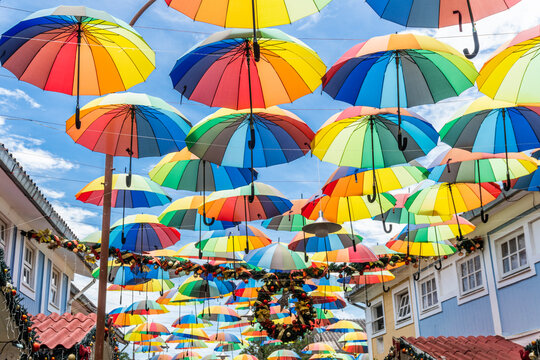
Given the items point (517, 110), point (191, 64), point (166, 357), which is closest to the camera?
point (191, 64)

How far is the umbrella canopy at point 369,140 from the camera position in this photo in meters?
8.96

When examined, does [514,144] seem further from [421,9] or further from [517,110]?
[421,9]

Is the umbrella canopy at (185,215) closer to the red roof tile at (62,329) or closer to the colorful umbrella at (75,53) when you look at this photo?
the red roof tile at (62,329)

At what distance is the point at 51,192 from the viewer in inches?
607

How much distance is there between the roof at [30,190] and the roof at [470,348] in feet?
28.2

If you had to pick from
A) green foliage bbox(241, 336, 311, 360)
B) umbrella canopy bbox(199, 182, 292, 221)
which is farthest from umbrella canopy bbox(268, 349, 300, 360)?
umbrella canopy bbox(199, 182, 292, 221)

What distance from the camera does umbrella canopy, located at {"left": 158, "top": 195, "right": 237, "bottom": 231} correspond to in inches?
489

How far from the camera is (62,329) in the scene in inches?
431

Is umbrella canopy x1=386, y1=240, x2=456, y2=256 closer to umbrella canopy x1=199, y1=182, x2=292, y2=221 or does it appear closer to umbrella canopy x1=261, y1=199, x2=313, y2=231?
umbrella canopy x1=261, y1=199, x2=313, y2=231

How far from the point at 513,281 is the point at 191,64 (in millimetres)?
9355

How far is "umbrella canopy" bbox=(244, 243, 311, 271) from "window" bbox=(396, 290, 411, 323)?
6.80 m

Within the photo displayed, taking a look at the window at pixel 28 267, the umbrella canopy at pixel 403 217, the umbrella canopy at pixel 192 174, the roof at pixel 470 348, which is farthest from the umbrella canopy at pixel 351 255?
the window at pixel 28 267

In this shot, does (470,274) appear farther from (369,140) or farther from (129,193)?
(129,193)

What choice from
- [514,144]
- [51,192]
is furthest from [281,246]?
[514,144]
